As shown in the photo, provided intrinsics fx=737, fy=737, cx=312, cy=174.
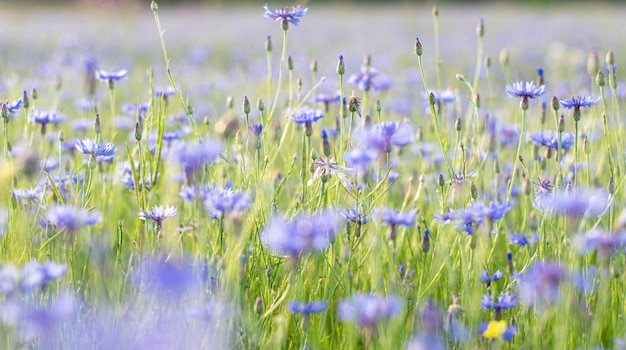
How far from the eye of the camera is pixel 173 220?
4.06ft

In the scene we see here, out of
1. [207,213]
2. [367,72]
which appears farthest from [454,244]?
[367,72]

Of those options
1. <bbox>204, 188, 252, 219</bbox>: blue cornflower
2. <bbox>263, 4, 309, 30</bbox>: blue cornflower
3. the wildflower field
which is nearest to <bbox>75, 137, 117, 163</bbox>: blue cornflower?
the wildflower field

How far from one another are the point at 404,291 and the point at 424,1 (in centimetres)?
1517

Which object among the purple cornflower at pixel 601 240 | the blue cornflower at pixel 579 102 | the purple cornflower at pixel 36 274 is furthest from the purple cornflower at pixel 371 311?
the blue cornflower at pixel 579 102

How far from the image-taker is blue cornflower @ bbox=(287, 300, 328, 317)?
1.07 m

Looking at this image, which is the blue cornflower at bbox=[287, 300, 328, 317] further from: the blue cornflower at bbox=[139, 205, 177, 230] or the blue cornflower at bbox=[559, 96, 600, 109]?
the blue cornflower at bbox=[559, 96, 600, 109]

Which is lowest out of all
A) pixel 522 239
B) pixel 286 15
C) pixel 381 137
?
pixel 522 239

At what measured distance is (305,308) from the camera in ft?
3.53

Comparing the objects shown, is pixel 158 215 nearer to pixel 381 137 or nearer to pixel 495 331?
pixel 381 137

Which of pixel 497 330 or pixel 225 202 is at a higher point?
pixel 225 202

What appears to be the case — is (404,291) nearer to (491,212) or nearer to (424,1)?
(491,212)

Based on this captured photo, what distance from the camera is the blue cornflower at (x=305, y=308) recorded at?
107 centimetres

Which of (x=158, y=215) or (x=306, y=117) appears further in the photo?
(x=306, y=117)

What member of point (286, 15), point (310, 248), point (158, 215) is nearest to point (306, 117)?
point (286, 15)
